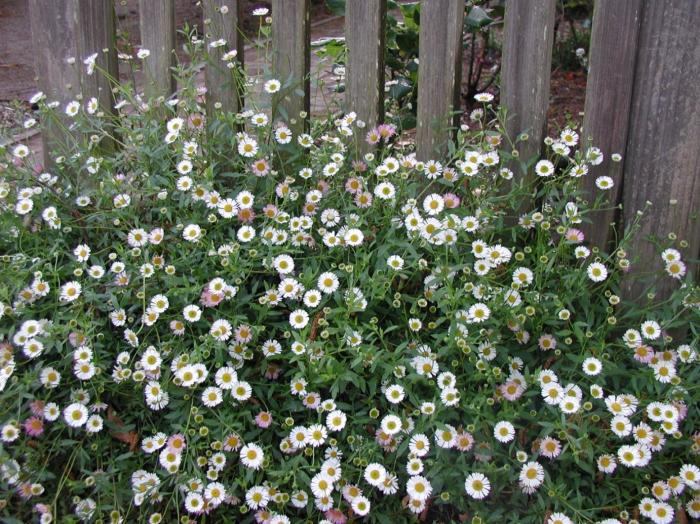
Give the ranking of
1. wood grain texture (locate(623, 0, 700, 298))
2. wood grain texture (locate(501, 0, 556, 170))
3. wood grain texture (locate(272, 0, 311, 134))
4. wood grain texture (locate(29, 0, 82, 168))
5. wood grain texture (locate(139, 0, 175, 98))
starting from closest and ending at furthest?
wood grain texture (locate(623, 0, 700, 298)) → wood grain texture (locate(501, 0, 556, 170)) → wood grain texture (locate(272, 0, 311, 134)) → wood grain texture (locate(139, 0, 175, 98)) → wood grain texture (locate(29, 0, 82, 168))

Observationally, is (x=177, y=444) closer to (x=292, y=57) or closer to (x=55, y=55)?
(x=292, y=57)

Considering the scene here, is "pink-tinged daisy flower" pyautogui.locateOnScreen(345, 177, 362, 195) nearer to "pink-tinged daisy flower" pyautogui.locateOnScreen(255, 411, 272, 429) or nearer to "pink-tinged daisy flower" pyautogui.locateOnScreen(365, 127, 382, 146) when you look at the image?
"pink-tinged daisy flower" pyautogui.locateOnScreen(365, 127, 382, 146)

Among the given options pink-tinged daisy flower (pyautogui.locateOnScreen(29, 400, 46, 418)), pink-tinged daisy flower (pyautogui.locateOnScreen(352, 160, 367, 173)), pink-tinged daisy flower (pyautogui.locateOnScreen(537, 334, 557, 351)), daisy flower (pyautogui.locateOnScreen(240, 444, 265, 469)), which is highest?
pink-tinged daisy flower (pyautogui.locateOnScreen(352, 160, 367, 173))

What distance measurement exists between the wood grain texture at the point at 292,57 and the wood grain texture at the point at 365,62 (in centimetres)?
14

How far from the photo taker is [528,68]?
89.2 inches

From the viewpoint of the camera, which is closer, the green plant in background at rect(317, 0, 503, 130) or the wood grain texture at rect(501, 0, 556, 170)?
the wood grain texture at rect(501, 0, 556, 170)

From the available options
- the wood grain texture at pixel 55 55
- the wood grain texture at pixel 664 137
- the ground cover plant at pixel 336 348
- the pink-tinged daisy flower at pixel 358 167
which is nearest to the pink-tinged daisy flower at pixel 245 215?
the ground cover plant at pixel 336 348

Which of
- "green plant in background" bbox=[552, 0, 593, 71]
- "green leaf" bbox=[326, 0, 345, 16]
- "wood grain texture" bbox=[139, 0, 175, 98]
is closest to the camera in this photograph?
"wood grain texture" bbox=[139, 0, 175, 98]

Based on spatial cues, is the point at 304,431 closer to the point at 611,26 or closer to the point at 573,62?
the point at 611,26

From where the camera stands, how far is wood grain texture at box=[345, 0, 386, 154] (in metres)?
2.37

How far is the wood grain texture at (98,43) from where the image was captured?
106 inches

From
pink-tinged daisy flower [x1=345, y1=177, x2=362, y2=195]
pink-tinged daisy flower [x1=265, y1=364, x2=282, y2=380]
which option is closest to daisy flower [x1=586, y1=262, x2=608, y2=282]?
pink-tinged daisy flower [x1=345, y1=177, x2=362, y2=195]

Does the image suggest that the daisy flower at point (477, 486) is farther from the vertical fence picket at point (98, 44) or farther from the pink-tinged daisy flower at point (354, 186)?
the vertical fence picket at point (98, 44)

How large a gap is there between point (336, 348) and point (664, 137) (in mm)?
1112
